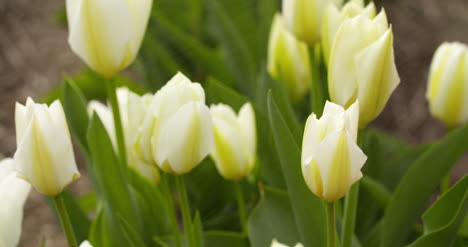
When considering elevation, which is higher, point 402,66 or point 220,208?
point 220,208

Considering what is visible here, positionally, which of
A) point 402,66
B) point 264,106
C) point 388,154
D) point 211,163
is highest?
point 264,106

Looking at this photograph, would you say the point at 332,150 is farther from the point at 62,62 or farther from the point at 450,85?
the point at 62,62

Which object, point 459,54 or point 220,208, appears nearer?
point 459,54

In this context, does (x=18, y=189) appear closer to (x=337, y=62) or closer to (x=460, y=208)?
(x=337, y=62)

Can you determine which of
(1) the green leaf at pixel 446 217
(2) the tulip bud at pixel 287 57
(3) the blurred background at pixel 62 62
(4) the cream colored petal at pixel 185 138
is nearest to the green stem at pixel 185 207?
(4) the cream colored petal at pixel 185 138

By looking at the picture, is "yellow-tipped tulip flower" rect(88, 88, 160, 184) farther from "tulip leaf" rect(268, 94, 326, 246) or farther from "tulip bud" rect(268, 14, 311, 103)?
"tulip bud" rect(268, 14, 311, 103)

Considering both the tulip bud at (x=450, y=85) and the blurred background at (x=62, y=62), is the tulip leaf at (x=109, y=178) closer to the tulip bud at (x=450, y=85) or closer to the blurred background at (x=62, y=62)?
the tulip bud at (x=450, y=85)

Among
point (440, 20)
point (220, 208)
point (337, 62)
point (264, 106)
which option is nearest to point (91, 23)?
point (337, 62)
